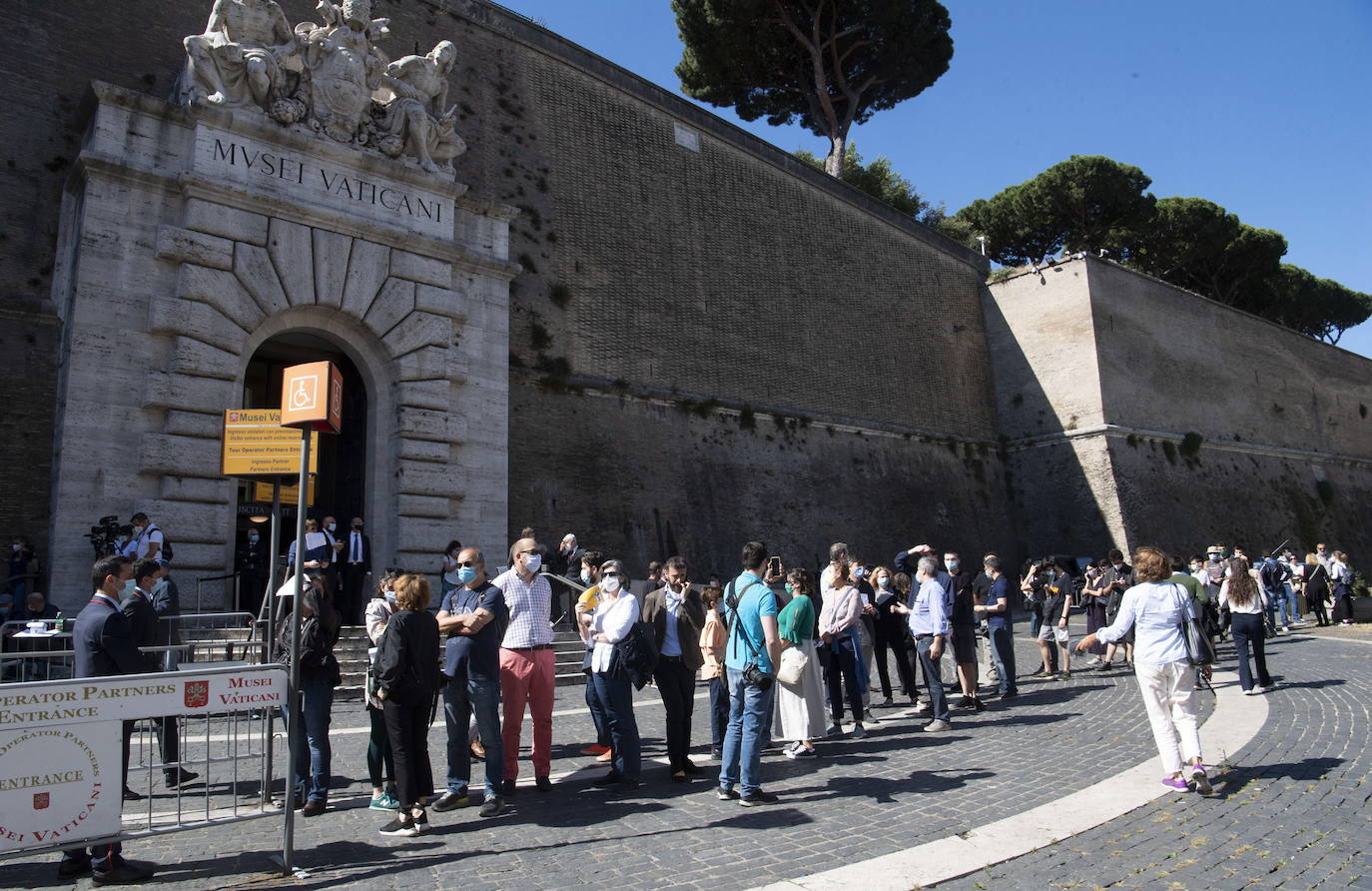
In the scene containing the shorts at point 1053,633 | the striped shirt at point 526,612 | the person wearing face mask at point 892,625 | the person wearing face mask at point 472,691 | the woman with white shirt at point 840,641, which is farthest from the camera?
the shorts at point 1053,633

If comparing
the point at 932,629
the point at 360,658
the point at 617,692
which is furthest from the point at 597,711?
the point at 360,658

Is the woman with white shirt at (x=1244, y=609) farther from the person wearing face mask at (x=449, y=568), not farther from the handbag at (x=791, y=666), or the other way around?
the person wearing face mask at (x=449, y=568)

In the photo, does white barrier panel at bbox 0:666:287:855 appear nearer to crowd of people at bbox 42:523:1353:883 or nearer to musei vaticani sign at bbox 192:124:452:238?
crowd of people at bbox 42:523:1353:883

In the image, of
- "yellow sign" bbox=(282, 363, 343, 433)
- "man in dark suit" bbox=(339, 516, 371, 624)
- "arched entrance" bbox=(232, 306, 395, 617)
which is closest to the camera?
"yellow sign" bbox=(282, 363, 343, 433)

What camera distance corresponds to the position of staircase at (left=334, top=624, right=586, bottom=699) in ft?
30.6

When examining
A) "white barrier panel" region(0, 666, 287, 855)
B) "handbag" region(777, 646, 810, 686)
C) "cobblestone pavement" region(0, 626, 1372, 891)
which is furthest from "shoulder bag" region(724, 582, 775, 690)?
"white barrier panel" region(0, 666, 287, 855)

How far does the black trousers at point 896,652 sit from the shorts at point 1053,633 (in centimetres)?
235

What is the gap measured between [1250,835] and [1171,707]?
113cm

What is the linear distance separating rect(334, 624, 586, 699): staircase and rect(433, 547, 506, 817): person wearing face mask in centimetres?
294

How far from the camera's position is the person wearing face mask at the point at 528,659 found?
5.91 m

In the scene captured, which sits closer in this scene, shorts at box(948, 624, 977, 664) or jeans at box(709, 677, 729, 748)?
jeans at box(709, 677, 729, 748)

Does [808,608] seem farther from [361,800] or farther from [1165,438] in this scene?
[1165,438]

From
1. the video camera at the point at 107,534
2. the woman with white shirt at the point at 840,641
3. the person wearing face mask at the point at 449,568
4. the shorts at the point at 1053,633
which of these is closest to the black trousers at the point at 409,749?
the woman with white shirt at the point at 840,641

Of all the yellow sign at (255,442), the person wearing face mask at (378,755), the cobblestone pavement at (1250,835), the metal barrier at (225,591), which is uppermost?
the yellow sign at (255,442)
